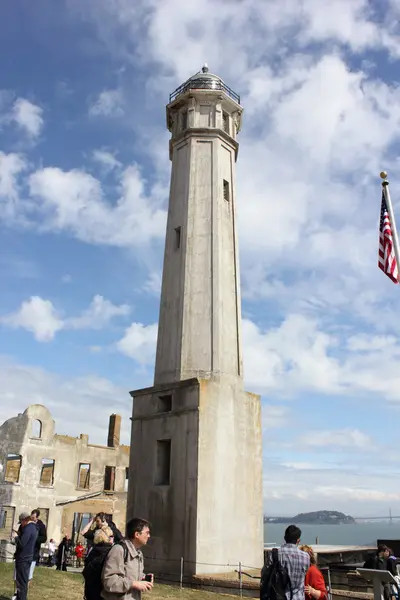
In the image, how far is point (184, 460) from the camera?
1614 cm

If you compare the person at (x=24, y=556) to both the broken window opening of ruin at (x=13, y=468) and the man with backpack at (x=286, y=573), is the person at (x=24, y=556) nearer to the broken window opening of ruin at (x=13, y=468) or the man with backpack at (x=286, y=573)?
the man with backpack at (x=286, y=573)

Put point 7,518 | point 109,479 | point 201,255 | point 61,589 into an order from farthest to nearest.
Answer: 1. point 109,479
2. point 7,518
3. point 201,255
4. point 61,589

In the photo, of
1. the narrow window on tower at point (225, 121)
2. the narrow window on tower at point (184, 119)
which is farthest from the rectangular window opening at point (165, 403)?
the narrow window on tower at point (225, 121)

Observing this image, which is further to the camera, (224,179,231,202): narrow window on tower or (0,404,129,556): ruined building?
(0,404,129,556): ruined building

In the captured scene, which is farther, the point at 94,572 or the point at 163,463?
the point at 163,463

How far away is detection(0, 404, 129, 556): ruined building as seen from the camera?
1320 inches

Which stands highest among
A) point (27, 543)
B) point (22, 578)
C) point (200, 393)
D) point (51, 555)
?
point (200, 393)

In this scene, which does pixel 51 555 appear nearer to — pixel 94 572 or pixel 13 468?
pixel 13 468

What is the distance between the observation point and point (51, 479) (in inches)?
1405

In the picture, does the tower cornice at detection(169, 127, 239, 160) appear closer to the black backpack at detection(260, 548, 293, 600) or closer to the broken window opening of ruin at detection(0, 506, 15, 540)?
the black backpack at detection(260, 548, 293, 600)

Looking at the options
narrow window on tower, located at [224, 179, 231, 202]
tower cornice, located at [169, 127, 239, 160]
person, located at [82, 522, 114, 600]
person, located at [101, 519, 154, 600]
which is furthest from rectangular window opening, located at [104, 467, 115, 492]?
person, located at [101, 519, 154, 600]

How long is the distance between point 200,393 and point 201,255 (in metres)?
5.41

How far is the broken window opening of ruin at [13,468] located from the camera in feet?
113

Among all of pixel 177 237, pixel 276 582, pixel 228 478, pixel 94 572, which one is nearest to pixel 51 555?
pixel 228 478
